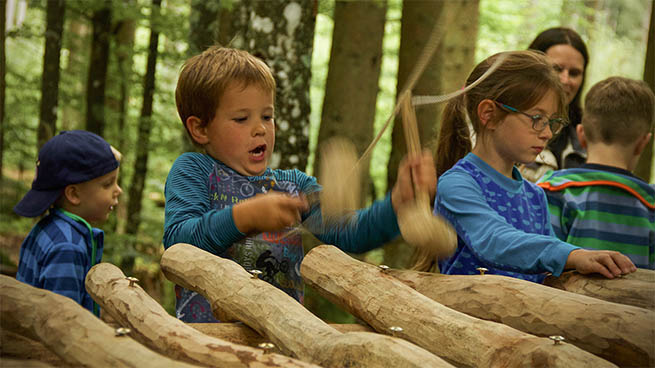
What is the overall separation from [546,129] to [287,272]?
1351 millimetres

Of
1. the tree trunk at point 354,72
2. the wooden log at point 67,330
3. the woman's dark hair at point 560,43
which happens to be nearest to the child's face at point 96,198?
the wooden log at point 67,330

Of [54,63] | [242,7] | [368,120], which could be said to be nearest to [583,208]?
[242,7]

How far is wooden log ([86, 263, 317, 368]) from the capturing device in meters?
1.75

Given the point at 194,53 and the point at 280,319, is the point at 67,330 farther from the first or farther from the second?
the point at 194,53

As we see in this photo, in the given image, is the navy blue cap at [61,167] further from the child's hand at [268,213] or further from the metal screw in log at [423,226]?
the metal screw in log at [423,226]

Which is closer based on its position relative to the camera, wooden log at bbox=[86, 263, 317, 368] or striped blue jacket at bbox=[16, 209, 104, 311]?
wooden log at bbox=[86, 263, 317, 368]

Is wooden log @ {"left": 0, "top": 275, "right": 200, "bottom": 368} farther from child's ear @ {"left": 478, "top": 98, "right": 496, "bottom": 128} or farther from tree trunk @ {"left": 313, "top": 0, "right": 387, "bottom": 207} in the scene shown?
tree trunk @ {"left": 313, "top": 0, "right": 387, "bottom": 207}

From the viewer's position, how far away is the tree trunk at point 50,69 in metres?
7.11

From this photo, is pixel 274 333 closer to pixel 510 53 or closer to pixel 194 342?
pixel 194 342

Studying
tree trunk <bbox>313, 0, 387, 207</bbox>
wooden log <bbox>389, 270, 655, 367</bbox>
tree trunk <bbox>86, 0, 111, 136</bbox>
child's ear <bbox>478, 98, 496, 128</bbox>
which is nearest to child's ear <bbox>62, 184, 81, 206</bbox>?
wooden log <bbox>389, 270, 655, 367</bbox>

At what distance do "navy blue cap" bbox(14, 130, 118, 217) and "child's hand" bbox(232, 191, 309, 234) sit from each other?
36.6 inches

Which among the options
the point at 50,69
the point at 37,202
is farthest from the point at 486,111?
the point at 50,69

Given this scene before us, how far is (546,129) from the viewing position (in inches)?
122

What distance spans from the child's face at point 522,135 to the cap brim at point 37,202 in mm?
2041
